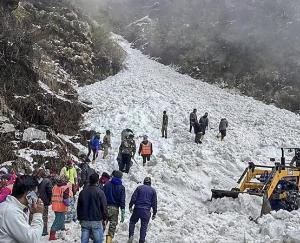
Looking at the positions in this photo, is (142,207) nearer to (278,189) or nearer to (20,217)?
(20,217)

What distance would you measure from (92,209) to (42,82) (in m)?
16.2

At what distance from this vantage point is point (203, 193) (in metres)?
15.1

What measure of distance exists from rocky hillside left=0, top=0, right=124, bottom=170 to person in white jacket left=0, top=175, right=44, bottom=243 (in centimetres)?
1113

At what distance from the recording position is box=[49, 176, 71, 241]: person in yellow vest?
9508 millimetres

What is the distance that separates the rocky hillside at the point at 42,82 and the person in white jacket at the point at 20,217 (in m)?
11.1

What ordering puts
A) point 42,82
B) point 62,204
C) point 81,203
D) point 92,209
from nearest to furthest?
point 92,209
point 81,203
point 62,204
point 42,82

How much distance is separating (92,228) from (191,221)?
13.7ft

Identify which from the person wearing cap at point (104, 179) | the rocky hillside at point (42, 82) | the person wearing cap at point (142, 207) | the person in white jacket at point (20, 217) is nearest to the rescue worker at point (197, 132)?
the rocky hillside at point (42, 82)

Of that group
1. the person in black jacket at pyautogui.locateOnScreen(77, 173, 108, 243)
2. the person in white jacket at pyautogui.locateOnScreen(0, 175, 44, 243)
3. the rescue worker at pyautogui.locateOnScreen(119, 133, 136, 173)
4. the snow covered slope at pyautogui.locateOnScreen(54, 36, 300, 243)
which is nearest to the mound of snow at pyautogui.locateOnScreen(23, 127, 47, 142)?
the snow covered slope at pyautogui.locateOnScreen(54, 36, 300, 243)

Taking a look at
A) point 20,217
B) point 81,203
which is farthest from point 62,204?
point 20,217

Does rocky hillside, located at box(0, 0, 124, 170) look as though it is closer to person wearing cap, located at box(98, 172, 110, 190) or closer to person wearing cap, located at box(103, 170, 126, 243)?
person wearing cap, located at box(98, 172, 110, 190)

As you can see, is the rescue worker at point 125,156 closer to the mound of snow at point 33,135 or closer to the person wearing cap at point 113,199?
the mound of snow at point 33,135

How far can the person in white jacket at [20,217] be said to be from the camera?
13.0 feet

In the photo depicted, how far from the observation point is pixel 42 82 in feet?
75.6
